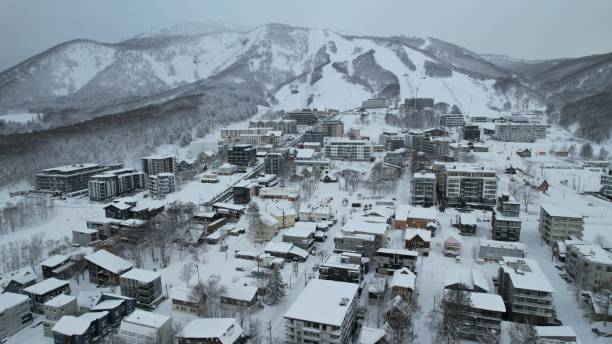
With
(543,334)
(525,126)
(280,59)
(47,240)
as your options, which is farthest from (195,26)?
(543,334)

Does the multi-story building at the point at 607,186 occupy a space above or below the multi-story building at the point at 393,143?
below

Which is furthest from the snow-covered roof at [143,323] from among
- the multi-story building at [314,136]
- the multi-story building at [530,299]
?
the multi-story building at [314,136]

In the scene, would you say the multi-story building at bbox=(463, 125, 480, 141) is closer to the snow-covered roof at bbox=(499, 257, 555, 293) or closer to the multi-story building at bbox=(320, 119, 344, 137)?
the multi-story building at bbox=(320, 119, 344, 137)

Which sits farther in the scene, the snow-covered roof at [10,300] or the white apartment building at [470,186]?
the white apartment building at [470,186]

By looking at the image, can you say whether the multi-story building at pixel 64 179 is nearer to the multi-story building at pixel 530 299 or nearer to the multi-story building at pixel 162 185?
the multi-story building at pixel 162 185

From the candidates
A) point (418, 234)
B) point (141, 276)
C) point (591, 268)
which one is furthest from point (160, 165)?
point (591, 268)
